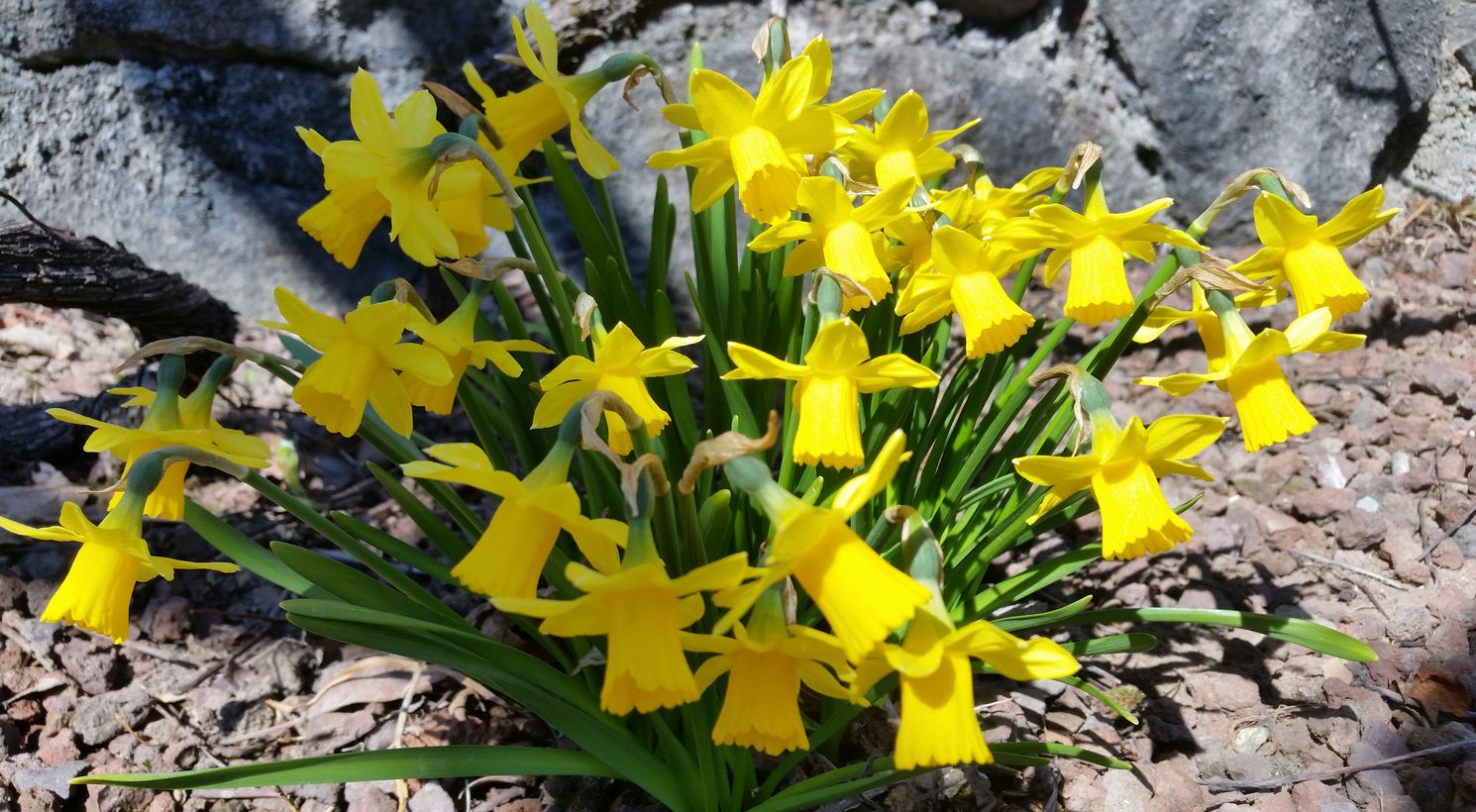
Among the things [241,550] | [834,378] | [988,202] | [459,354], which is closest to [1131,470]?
[834,378]

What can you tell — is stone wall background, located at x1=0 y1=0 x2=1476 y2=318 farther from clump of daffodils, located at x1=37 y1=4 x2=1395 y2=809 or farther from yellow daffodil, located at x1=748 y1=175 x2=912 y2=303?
yellow daffodil, located at x1=748 y1=175 x2=912 y2=303

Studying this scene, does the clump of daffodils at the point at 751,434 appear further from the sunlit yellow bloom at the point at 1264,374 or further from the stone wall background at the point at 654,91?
the stone wall background at the point at 654,91

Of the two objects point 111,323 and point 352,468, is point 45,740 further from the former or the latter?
point 111,323

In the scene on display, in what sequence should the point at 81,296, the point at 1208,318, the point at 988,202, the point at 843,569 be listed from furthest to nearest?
1. the point at 81,296
2. the point at 988,202
3. the point at 1208,318
4. the point at 843,569

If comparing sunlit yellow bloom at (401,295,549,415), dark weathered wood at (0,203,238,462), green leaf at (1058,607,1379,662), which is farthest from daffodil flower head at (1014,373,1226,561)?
dark weathered wood at (0,203,238,462)

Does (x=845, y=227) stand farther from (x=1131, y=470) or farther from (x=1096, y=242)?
(x=1131, y=470)
